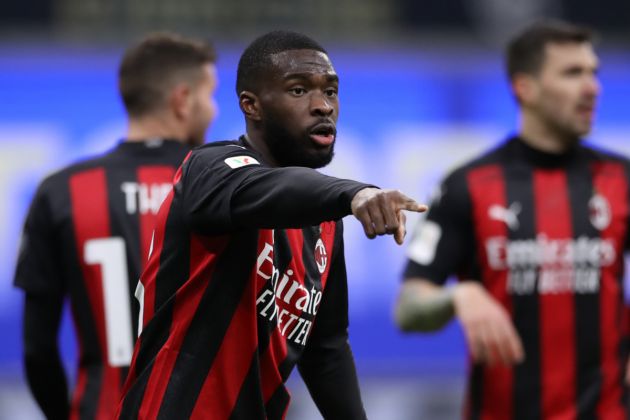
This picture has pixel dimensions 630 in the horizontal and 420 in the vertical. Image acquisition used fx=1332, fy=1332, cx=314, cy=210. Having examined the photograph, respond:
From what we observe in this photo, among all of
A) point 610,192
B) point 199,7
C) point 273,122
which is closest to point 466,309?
point 610,192

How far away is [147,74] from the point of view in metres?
4.25

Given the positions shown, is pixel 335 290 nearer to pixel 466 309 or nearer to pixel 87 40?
pixel 466 309

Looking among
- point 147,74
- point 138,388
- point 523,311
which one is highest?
point 147,74

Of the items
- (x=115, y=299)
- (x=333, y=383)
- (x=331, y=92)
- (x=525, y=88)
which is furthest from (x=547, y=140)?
(x=331, y=92)

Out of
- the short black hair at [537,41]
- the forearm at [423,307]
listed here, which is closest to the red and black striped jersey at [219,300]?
the forearm at [423,307]

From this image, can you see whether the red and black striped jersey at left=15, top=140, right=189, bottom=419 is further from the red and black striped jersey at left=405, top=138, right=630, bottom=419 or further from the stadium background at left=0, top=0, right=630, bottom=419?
the stadium background at left=0, top=0, right=630, bottom=419

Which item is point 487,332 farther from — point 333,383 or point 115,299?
point 115,299

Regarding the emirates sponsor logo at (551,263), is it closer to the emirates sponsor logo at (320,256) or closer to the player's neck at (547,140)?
the player's neck at (547,140)

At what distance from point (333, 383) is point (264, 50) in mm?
855

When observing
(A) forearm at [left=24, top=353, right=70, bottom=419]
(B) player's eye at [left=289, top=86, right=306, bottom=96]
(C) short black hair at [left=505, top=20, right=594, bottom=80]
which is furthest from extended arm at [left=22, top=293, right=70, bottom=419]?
(C) short black hair at [left=505, top=20, right=594, bottom=80]

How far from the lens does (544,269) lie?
15.0 feet

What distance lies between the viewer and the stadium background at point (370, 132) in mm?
7816

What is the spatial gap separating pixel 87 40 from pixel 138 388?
Answer: 246 inches

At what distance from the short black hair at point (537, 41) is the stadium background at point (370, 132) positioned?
2655 mm
